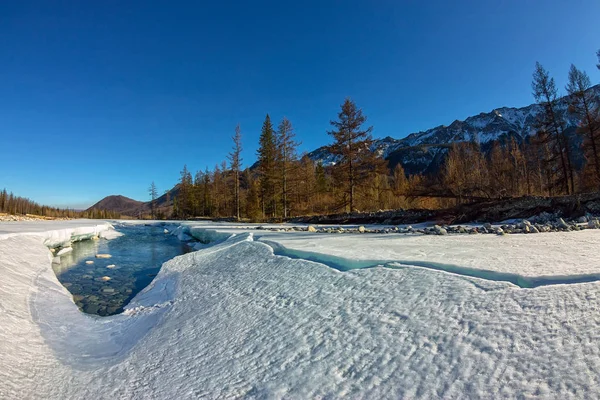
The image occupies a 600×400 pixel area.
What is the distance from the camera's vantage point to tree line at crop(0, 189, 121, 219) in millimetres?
55406

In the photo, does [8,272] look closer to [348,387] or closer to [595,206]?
[348,387]

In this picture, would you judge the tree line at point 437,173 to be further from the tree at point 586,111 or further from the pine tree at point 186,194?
the pine tree at point 186,194

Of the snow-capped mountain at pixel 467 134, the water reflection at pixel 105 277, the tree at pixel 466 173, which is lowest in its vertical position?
the water reflection at pixel 105 277

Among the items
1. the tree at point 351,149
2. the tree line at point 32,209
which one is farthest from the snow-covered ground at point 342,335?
the tree line at point 32,209

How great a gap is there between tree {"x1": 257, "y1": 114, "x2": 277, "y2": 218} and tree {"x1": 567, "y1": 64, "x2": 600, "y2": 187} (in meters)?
22.6

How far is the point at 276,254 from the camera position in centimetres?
562

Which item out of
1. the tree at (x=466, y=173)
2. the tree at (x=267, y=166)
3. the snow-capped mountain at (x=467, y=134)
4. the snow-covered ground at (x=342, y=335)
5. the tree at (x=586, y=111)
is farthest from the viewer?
the snow-capped mountain at (x=467, y=134)

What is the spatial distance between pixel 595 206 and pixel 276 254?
27.6ft

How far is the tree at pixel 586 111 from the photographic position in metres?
17.7

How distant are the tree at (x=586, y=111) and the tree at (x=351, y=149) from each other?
527 inches

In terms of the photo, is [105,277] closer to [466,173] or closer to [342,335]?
[342,335]

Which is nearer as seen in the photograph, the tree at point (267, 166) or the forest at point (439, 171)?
the forest at point (439, 171)

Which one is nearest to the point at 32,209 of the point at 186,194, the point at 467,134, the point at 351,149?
the point at 186,194

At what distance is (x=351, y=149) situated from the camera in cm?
2005
